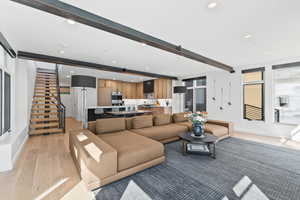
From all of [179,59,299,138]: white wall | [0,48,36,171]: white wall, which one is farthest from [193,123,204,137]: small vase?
[0,48,36,171]: white wall

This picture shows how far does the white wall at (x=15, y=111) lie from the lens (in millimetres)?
2426

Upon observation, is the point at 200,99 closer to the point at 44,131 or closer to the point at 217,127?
→ the point at 217,127

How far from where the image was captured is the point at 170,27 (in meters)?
2.41

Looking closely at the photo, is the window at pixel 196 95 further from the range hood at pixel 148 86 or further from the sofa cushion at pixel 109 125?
the sofa cushion at pixel 109 125

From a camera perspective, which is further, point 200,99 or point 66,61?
point 200,99

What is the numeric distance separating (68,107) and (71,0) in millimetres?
9501

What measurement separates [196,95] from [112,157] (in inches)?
250

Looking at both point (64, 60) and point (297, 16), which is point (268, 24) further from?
point (64, 60)

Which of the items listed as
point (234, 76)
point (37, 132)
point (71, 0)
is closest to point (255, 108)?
point (234, 76)

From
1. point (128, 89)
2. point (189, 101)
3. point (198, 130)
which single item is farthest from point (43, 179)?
point (128, 89)

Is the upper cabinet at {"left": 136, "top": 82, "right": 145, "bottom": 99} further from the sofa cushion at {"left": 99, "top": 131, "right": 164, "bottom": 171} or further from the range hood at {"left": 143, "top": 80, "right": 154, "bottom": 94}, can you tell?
the sofa cushion at {"left": 99, "top": 131, "right": 164, "bottom": 171}

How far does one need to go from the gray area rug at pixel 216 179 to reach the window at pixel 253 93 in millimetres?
2333

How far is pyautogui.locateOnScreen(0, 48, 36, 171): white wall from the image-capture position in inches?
95.5

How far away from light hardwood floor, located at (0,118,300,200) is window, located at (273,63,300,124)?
621 cm
